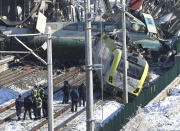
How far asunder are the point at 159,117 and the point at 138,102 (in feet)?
4.30

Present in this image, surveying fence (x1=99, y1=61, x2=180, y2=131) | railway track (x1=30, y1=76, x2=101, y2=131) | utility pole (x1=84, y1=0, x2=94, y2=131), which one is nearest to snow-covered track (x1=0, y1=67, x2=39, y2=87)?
railway track (x1=30, y1=76, x2=101, y2=131)

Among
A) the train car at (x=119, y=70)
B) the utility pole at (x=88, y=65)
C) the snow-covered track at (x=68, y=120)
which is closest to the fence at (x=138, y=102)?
the train car at (x=119, y=70)

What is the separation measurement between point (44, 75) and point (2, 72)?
10.8 feet

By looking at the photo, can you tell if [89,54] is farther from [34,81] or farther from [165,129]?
[34,81]

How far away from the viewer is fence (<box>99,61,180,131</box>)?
723 inches

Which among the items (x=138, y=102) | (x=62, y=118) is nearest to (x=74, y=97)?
(x=62, y=118)

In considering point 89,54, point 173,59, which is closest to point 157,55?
point 173,59

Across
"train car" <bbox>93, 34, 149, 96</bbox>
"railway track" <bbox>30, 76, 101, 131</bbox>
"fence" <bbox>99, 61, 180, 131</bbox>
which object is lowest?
"railway track" <bbox>30, 76, 101, 131</bbox>

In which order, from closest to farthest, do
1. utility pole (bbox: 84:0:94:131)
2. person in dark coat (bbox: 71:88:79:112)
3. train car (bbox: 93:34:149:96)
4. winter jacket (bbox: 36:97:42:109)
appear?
utility pole (bbox: 84:0:94:131) < winter jacket (bbox: 36:97:42:109) < person in dark coat (bbox: 71:88:79:112) < train car (bbox: 93:34:149:96)

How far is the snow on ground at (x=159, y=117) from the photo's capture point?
19772 mm

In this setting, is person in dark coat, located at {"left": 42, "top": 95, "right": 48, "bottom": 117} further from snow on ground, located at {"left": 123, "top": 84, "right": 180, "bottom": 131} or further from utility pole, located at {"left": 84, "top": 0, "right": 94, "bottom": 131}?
utility pole, located at {"left": 84, "top": 0, "right": 94, "bottom": 131}

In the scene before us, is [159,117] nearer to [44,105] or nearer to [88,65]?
[44,105]

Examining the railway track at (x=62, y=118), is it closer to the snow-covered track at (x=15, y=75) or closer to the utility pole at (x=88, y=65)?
the utility pole at (x=88, y=65)

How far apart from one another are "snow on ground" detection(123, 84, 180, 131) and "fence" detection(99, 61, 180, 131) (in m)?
0.30
